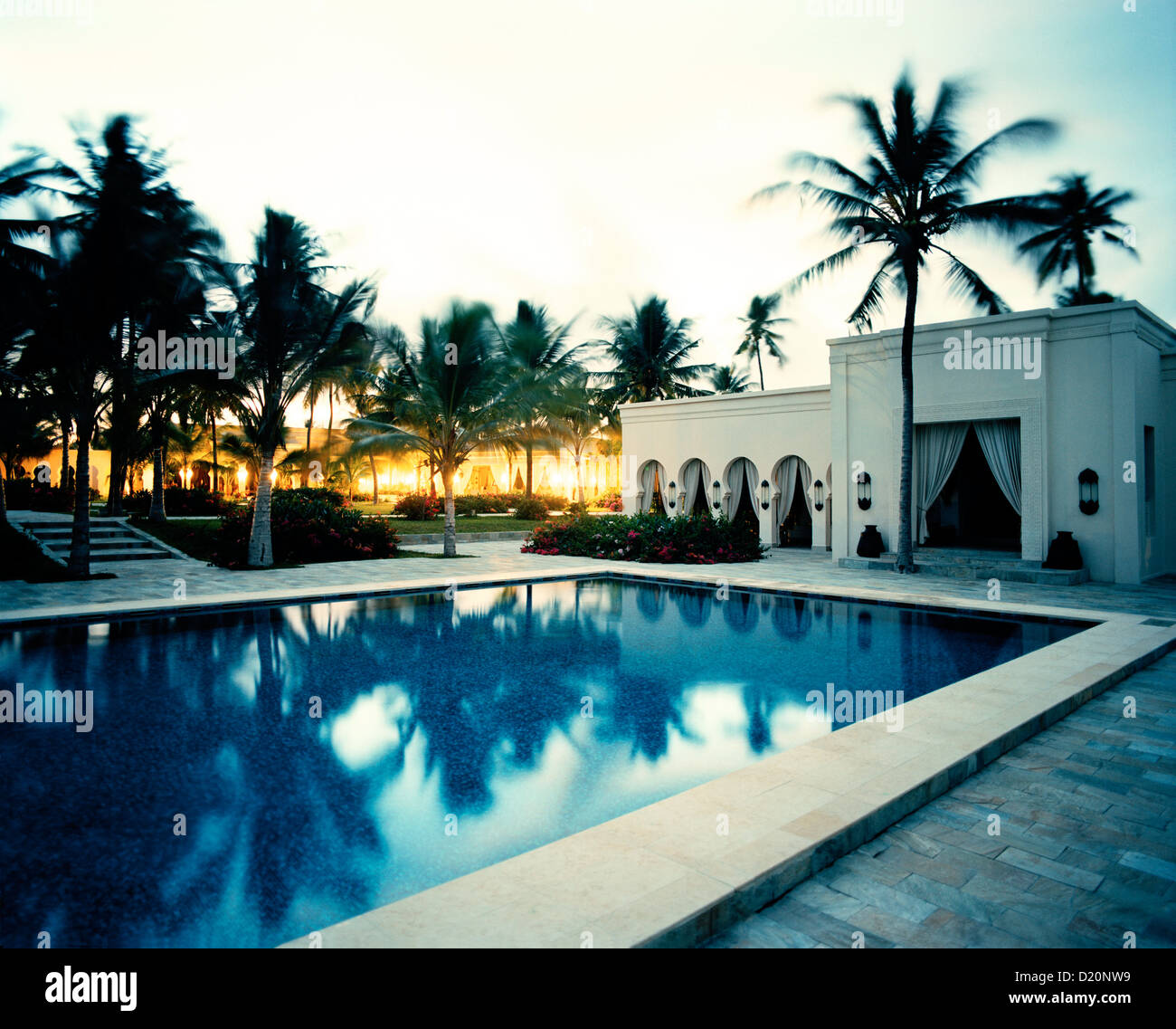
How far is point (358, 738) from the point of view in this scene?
5.43 m

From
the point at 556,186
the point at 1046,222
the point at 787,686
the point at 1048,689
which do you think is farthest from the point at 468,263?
the point at 1048,689

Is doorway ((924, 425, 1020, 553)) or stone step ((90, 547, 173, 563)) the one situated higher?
doorway ((924, 425, 1020, 553))

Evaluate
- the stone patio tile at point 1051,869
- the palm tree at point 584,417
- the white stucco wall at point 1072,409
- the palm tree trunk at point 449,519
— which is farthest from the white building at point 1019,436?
the stone patio tile at point 1051,869

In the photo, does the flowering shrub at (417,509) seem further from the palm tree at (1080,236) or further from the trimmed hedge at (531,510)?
the palm tree at (1080,236)

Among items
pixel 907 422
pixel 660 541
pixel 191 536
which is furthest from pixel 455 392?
pixel 907 422

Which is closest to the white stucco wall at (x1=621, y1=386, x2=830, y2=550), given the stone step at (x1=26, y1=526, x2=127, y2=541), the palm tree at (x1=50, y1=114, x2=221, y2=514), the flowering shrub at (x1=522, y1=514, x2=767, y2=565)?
the flowering shrub at (x1=522, y1=514, x2=767, y2=565)

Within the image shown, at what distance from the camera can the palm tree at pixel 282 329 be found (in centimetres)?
1399

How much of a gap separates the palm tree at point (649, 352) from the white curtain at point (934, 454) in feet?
53.0

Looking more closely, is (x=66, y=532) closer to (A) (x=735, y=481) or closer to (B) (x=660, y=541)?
(B) (x=660, y=541)

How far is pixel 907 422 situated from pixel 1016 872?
12.6 m

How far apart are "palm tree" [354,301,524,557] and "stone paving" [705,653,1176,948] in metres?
14.2
